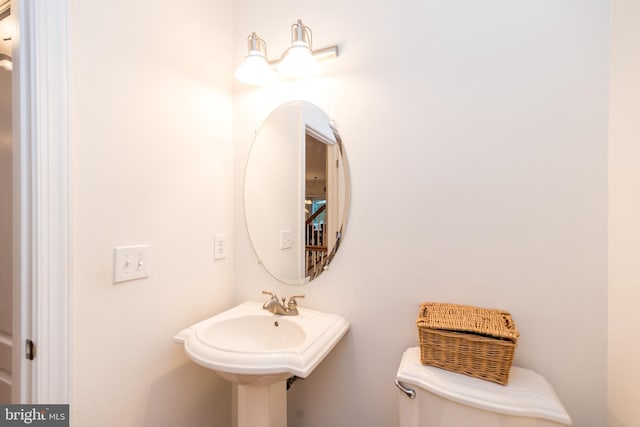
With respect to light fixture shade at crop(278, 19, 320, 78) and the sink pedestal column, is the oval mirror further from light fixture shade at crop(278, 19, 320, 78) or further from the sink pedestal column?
the sink pedestal column

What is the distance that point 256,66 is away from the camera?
1259 mm

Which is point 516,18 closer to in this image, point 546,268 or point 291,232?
point 546,268

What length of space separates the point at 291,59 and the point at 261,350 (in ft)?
3.79

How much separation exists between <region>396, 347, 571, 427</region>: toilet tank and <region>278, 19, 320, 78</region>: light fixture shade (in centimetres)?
119

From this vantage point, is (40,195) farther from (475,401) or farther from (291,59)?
(475,401)

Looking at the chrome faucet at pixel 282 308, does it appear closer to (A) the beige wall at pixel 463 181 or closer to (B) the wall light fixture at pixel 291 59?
(A) the beige wall at pixel 463 181

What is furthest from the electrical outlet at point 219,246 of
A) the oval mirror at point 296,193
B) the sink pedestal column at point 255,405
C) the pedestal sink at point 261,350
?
the sink pedestal column at point 255,405

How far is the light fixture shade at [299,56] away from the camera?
45.9 inches

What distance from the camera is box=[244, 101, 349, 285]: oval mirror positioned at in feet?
4.14

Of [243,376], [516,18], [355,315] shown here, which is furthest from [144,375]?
[516,18]

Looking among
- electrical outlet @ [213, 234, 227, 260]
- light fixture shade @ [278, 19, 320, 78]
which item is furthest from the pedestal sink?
light fixture shade @ [278, 19, 320, 78]

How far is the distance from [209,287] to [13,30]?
3.49 feet

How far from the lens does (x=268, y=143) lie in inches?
55.4

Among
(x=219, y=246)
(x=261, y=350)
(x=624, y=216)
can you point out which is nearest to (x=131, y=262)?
(x=219, y=246)
